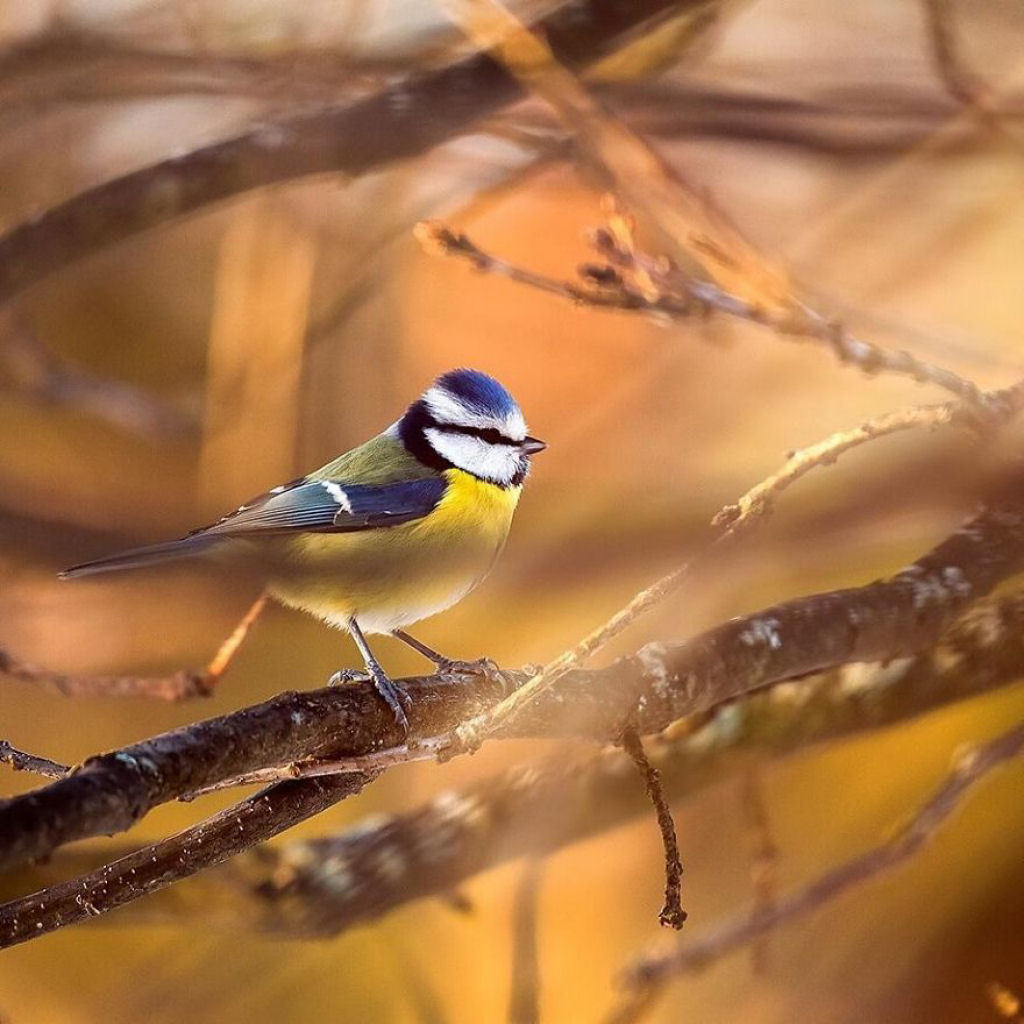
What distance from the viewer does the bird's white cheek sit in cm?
82

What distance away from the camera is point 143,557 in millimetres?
617

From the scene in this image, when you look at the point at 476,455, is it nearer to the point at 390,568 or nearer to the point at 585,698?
the point at 390,568

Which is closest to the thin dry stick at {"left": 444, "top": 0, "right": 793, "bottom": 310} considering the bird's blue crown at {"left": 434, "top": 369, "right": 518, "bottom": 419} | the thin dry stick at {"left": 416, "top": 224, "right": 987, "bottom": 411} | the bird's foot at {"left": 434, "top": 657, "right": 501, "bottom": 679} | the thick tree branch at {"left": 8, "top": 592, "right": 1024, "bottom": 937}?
the thin dry stick at {"left": 416, "top": 224, "right": 987, "bottom": 411}

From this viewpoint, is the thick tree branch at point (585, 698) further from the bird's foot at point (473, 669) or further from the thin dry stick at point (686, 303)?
the thin dry stick at point (686, 303)

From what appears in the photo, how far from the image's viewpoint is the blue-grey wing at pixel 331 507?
72cm

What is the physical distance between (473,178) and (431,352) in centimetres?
24

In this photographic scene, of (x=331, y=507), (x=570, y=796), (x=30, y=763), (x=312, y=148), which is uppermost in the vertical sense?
(x=312, y=148)

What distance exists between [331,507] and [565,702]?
0.79ft

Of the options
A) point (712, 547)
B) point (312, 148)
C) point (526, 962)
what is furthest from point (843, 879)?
point (312, 148)

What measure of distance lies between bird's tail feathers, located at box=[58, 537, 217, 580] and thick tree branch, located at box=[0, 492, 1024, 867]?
0.12 meters

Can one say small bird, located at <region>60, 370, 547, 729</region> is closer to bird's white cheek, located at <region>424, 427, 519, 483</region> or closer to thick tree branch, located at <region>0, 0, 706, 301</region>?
bird's white cheek, located at <region>424, 427, 519, 483</region>

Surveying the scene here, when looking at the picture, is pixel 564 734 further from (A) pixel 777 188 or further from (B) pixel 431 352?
(A) pixel 777 188

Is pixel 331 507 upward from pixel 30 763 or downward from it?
upward

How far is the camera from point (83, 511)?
1207 mm
